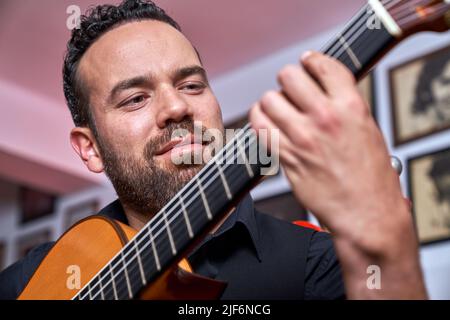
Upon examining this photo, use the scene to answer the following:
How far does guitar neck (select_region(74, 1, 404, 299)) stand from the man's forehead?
0.41 m

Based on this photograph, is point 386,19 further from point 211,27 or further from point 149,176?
point 211,27

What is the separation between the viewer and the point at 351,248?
0.53 metres

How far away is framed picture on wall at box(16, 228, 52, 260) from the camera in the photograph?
126 inches

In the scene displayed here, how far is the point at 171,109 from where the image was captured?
99cm

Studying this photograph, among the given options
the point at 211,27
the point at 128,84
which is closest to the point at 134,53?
the point at 128,84

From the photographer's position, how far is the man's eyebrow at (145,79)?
105 cm

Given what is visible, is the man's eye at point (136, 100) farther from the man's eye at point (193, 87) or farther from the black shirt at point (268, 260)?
the black shirt at point (268, 260)

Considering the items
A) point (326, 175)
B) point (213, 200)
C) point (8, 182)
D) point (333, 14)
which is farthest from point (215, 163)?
point (8, 182)

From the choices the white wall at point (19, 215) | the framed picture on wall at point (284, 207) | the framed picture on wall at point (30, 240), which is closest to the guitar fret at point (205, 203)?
the framed picture on wall at point (284, 207)

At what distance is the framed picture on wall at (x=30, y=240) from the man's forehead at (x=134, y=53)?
215cm

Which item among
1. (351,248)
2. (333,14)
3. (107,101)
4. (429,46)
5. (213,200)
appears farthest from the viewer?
(333,14)

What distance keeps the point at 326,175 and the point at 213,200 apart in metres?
0.15

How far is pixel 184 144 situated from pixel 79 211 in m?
2.25
